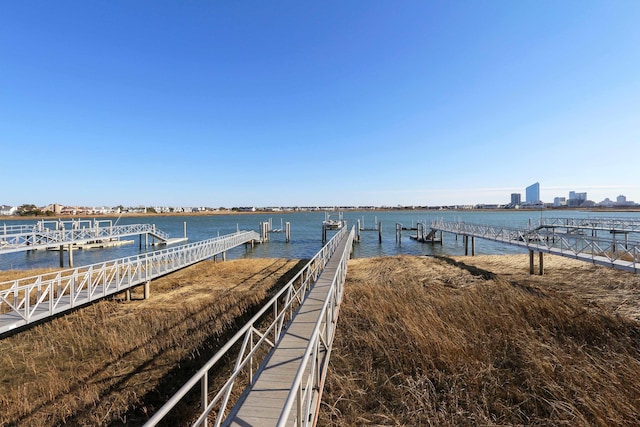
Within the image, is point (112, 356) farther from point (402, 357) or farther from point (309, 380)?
point (402, 357)

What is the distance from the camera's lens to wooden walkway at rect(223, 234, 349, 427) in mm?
4129

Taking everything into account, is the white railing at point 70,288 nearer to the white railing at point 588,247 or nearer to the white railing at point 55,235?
the white railing at point 55,235

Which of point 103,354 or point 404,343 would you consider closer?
point 404,343

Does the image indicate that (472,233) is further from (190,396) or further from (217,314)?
(190,396)

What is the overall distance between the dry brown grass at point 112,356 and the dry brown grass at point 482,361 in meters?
4.11

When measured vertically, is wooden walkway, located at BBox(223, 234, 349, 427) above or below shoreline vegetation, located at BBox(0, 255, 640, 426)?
above

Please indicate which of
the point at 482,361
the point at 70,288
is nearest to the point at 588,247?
the point at 482,361

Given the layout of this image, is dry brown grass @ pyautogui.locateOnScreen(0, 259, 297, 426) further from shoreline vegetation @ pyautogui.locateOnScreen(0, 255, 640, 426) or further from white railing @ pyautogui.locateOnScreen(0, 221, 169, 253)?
white railing @ pyautogui.locateOnScreen(0, 221, 169, 253)

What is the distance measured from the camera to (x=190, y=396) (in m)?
6.53

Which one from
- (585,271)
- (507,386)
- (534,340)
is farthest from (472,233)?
(507,386)

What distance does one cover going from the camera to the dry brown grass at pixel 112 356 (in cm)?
598

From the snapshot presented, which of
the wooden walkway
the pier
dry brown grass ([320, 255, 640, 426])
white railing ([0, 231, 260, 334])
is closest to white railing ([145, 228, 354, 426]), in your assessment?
the wooden walkway

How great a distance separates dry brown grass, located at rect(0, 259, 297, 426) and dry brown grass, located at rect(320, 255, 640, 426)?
13.5 ft

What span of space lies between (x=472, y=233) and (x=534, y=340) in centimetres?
2240
